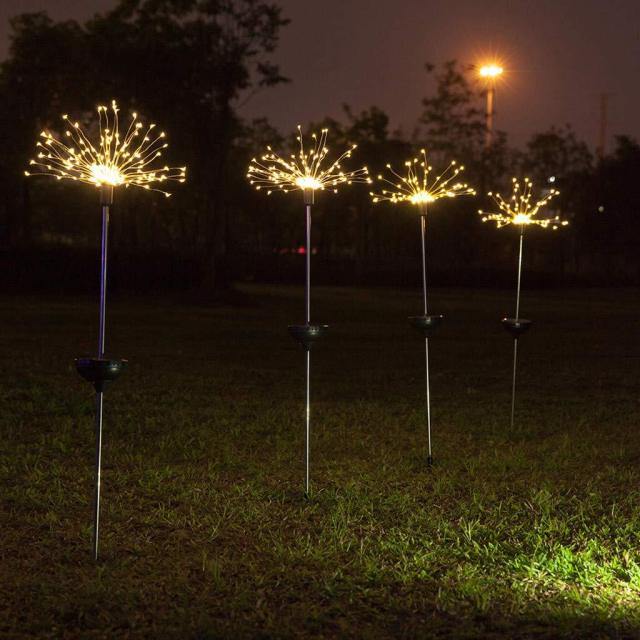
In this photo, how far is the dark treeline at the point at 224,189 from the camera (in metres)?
34.9

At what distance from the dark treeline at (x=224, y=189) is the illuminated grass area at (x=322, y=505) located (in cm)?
2133

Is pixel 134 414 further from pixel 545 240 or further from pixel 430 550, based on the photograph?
pixel 545 240

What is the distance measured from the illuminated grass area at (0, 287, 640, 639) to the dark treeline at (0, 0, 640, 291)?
21330 millimetres

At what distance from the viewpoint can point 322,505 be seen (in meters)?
7.05

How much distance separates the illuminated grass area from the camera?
4828mm

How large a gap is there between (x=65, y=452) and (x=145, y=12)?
29.1 meters

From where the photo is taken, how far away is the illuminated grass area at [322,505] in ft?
15.8

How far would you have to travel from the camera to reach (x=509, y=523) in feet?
21.6

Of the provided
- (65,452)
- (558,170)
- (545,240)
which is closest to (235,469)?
(65,452)

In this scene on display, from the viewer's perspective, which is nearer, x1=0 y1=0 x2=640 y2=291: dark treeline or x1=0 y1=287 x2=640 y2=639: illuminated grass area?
x1=0 y1=287 x2=640 y2=639: illuminated grass area

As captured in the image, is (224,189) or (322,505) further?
(224,189)

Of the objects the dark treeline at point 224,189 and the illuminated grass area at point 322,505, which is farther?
the dark treeline at point 224,189

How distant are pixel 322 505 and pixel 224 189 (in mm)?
37875

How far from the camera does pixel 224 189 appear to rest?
4384 centimetres
